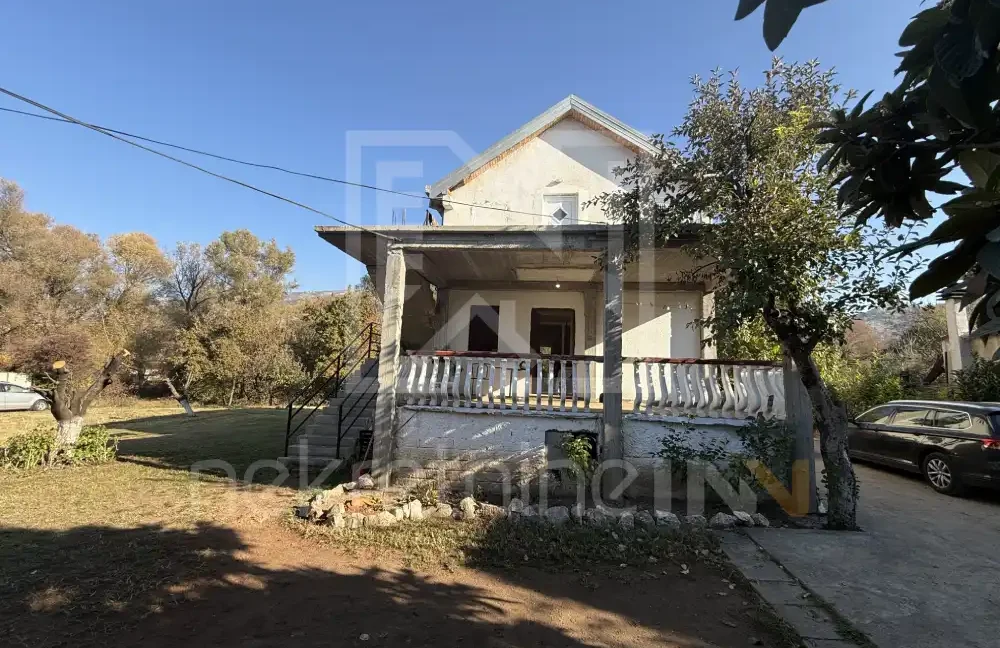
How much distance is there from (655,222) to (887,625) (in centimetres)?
452

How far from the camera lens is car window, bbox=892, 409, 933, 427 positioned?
8086mm

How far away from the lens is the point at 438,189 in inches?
427

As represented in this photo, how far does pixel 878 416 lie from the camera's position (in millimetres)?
9297

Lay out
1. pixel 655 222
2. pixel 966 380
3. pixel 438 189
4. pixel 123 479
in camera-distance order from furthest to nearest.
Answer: pixel 966 380 < pixel 438 189 < pixel 123 479 < pixel 655 222

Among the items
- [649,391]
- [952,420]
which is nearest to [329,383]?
[649,391]

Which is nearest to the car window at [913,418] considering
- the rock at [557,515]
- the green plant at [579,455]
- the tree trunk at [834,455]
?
the tree trunk at [834,455]

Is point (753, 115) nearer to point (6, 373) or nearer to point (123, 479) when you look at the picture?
point (123, 479)

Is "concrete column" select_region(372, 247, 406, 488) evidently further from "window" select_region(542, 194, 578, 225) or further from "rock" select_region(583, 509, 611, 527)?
"window" select_region(542, 194, 578, 225)

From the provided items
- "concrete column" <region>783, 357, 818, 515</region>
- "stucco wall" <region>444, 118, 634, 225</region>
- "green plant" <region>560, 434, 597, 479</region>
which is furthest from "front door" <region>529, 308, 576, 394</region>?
"concrete column" <region>783, 357, 818, 515</region>

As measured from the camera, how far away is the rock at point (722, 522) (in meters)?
5.49

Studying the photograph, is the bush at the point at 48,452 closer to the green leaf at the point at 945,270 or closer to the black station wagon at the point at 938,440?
the green leaf at the point at 945,270

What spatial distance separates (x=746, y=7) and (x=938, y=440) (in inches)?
374

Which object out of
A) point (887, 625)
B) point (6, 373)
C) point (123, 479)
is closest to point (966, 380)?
point (887, 625)

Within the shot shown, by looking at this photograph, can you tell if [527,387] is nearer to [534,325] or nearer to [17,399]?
[534,325]
